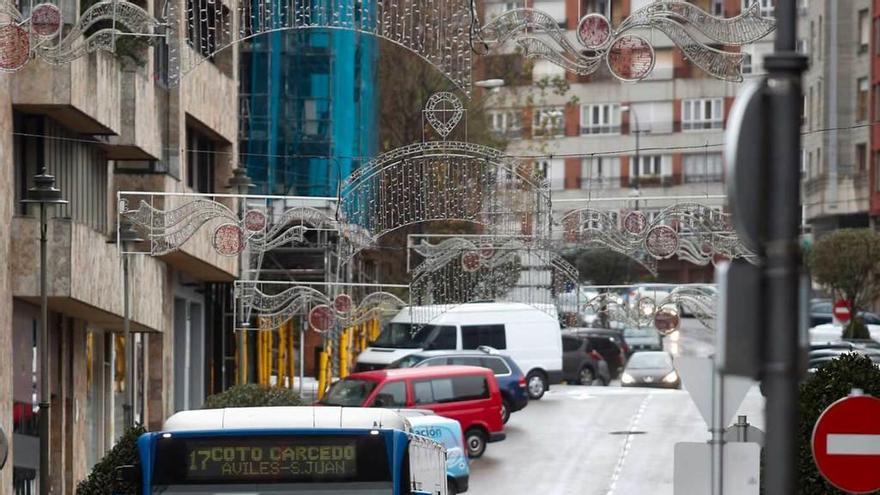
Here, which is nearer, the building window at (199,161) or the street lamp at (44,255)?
the street lamp at (44,255)

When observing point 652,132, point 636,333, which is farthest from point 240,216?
point 652,132

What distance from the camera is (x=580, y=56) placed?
2347 centimetres

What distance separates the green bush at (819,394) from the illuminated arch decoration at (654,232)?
13.8 meters

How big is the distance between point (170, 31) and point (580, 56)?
460 cm

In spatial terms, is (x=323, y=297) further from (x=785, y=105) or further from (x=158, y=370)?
(x=785, y=105)

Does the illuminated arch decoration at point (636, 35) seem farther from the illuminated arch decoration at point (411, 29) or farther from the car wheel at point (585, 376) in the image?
the car wheel at point (585, 376)

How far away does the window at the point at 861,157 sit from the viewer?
274 feet

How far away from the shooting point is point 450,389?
37.1m

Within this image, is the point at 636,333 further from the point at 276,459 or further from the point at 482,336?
the point at 276,459

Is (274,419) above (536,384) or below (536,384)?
above

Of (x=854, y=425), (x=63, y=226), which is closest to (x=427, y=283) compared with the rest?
(x=63, y=226)

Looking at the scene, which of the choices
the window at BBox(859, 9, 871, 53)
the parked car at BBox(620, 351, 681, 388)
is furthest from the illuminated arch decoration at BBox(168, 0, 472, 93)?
the window at BBox(859, 9, 871, 53)

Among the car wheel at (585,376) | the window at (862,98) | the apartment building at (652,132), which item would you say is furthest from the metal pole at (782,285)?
the apartment building at (652,132)

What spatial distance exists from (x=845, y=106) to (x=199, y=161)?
45.5 m
